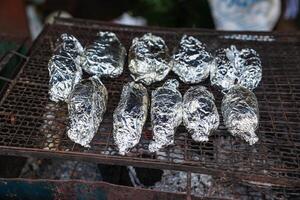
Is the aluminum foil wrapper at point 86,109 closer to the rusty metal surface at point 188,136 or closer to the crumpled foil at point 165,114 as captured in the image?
the rusty metal surface at point 188,136

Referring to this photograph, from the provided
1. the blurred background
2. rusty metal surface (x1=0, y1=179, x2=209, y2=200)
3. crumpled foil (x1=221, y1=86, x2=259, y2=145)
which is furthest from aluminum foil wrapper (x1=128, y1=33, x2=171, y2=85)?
the blurred background

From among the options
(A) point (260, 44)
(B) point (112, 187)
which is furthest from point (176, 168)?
(A) point (260, 44)

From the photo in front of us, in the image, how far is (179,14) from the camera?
3.67 metres

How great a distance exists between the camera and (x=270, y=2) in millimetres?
3078

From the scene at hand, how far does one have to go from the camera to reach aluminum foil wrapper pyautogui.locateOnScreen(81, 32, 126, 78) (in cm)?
218

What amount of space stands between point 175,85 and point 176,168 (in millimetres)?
589

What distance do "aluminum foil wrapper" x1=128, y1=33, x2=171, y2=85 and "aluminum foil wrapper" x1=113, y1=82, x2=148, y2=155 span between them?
0.47ft

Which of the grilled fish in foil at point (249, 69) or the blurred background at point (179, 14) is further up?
the blurred background at point (179, 14)

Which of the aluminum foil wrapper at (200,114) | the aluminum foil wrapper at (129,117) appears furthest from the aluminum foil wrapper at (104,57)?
the aluminum foil wrapper at (200,114)

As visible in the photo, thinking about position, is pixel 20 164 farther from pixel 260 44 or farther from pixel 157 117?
pixel 260 44

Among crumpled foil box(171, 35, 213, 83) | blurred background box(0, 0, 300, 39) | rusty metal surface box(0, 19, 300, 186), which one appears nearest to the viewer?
rusty metal surface box(0, 19, 300, 186)

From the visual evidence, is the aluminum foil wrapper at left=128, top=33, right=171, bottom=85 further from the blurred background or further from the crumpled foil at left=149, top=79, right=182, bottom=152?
the blurred background

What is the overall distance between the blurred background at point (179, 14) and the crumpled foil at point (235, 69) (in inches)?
37.6

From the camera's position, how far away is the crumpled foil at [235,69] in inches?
83.1
